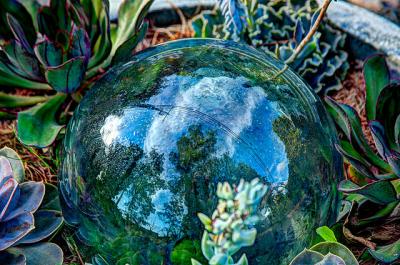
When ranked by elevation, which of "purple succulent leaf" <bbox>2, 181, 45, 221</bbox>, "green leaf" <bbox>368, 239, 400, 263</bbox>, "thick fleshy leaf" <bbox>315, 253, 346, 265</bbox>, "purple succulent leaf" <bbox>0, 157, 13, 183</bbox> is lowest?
"purple succulent leaf" <bbox>2, 181, 45, 221</bbox>

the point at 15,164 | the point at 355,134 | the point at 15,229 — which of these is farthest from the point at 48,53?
the point at 355,134

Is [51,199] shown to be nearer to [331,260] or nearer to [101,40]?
[101,40]

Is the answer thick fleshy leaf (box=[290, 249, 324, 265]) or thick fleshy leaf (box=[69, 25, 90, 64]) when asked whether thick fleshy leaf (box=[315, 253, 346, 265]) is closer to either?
thick fleshy leaf (box=[290, 249, 324, 265])

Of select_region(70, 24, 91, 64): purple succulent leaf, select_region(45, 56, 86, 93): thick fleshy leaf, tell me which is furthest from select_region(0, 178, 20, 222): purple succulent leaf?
select_region(70, 24, 91, 64): purple succulent leaf

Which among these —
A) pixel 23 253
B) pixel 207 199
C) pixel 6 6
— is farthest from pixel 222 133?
pixel 6 6

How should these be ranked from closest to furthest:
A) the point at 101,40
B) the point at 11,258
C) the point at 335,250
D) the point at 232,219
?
1. the point at 232,219
2. the point at 335,250
3. the point at 11,258
4. the point at 101,40
